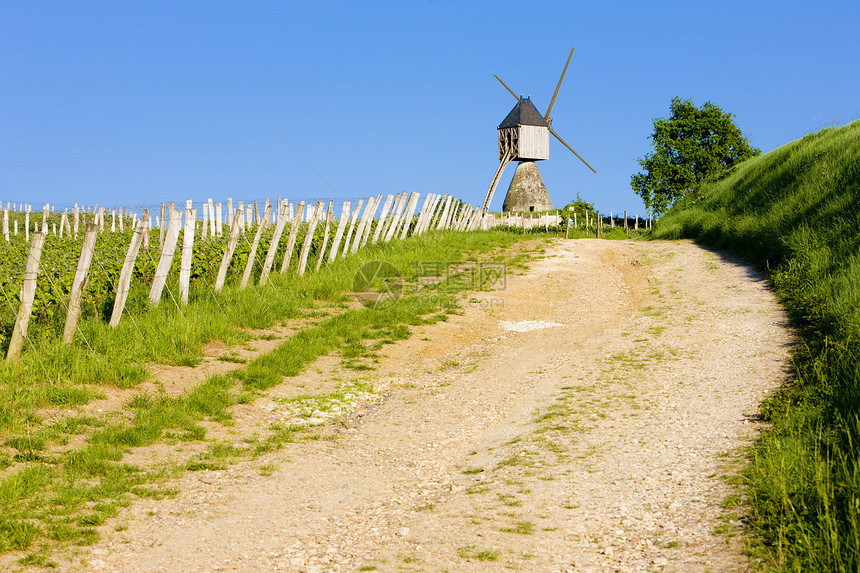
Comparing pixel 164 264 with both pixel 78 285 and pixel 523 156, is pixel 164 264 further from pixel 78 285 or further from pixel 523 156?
pixel 523 156

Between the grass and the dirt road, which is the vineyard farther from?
the dirt road

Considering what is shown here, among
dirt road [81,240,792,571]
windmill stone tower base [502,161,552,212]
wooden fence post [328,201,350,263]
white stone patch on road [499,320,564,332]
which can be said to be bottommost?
dirt road [81,240,792,571]

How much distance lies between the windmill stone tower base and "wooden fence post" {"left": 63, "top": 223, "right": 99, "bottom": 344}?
34.1 m

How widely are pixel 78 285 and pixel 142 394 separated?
221cm

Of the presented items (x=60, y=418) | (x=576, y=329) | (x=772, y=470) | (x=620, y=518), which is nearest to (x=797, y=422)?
(x=772, y=470)

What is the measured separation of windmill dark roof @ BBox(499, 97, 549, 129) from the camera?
42625mm

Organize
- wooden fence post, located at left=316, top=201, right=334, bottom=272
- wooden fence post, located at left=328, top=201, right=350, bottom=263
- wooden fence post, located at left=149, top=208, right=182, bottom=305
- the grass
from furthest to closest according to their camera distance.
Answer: wooden fence post, located at left=328, top=201, right=350, bottom=263 → wooden fence post, located at left=316, top=201, right=334, bottom=272 → wooden fence post, located at left=149, top=208, right=182, bottom=305 → the grass

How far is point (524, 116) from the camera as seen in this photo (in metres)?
42.9

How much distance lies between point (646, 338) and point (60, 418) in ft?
28.8

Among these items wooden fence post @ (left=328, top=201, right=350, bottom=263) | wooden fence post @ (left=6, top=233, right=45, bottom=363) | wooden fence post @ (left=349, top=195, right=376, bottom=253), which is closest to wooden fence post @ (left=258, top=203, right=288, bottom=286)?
wooden fence post @ (left=328, top=201, right=350, bottom=263)

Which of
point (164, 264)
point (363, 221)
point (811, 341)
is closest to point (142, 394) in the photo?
point (164, 264)

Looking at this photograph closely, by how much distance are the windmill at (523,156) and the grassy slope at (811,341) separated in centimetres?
1797

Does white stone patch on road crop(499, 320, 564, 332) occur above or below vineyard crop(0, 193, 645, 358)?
below

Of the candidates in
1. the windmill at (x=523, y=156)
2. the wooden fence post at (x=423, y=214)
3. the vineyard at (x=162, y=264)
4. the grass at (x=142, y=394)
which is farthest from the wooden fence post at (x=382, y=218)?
the windmill at (x=523, y=156)
